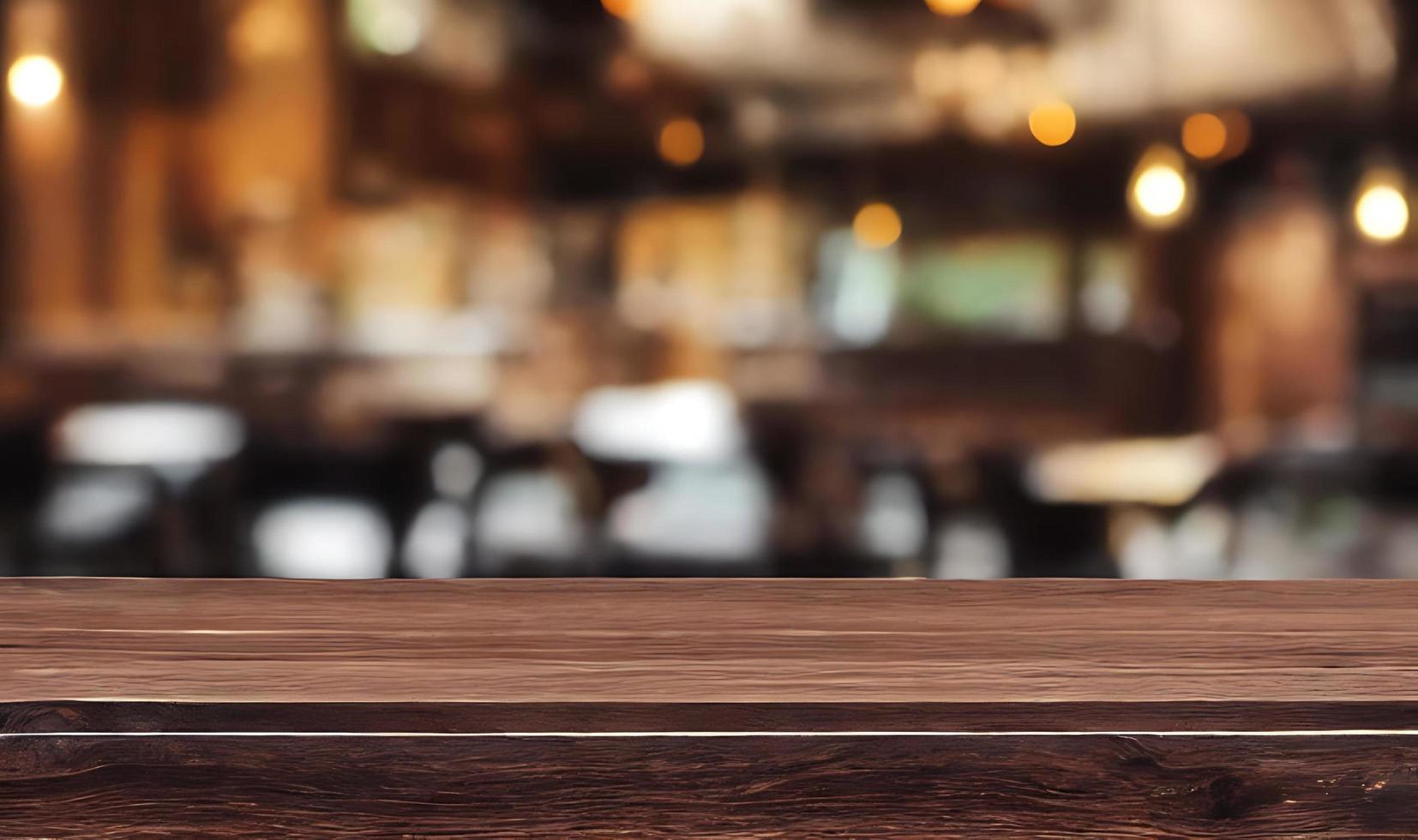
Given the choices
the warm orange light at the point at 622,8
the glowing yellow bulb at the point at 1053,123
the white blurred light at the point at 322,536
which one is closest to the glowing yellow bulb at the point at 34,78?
the white blurred light at the point at 322,536

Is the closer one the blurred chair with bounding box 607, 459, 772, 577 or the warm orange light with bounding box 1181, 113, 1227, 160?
the blurred chair with bounding box 607, 459, 772, 577

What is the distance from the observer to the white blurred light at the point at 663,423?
1339mm

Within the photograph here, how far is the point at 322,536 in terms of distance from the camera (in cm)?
136

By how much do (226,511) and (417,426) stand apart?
0.88ft

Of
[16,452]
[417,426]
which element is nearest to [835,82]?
[417,426]

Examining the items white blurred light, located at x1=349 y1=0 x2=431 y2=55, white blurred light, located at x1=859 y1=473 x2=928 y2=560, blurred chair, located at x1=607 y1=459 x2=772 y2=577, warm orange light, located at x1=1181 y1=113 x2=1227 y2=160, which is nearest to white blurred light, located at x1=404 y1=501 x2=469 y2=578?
blurred chair, located at x1=607 y1=459 x2=772 y2=577

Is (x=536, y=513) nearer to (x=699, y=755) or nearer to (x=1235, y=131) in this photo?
(x=699, y=755)

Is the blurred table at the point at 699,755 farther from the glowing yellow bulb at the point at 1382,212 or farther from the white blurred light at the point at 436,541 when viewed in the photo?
the glowing yellow bulb at the point at 1382,212

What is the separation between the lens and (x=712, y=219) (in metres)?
1.37

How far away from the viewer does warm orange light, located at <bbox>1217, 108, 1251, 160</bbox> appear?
144cm

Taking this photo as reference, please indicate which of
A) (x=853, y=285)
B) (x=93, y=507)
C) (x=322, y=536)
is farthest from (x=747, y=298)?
(x=93, y=507)

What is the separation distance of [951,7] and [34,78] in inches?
47.6

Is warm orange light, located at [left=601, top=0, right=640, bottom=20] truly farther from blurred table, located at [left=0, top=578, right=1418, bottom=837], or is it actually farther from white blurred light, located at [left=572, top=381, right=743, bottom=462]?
blurred table, located at [left=0, top=578, right=1418, bottom=837]

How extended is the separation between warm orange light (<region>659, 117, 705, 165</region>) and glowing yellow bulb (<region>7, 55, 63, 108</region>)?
80 cm
